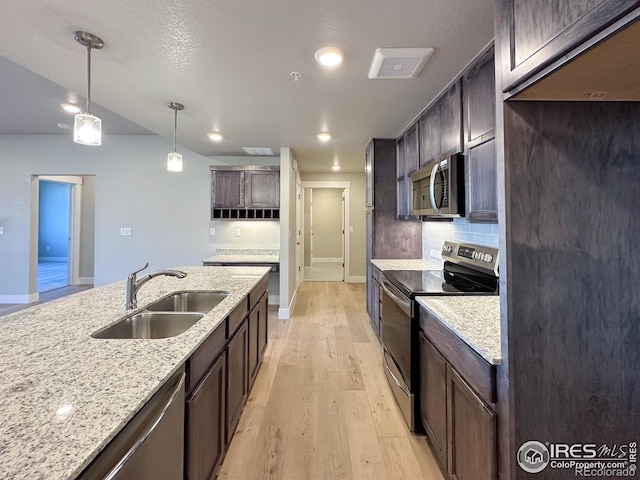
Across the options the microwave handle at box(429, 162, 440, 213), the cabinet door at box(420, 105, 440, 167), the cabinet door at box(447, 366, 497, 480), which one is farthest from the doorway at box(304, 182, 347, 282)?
the cabinet door at box(447, 366, 497, 480)

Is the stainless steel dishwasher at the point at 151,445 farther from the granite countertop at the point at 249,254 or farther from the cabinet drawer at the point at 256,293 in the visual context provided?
the granite countertop at the point at 249,254

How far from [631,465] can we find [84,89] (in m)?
3.62

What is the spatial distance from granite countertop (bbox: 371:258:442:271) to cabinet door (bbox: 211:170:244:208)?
2311 millimetres

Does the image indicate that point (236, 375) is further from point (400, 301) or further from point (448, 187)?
point (448, 187)

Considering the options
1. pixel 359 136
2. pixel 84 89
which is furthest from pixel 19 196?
pixel 359 136

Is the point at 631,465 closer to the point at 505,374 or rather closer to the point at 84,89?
the point at 505,374

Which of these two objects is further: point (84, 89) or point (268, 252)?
point (268, 252)

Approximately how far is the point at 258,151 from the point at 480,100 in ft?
10.6

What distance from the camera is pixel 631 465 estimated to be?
98 centimetres

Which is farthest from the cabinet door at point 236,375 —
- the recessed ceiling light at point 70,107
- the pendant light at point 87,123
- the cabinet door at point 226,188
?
the recessed ceiling light at point 70,107

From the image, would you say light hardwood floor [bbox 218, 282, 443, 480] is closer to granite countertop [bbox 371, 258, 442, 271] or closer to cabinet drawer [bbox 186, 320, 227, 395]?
cabinet drawer [bbox 186, 320, 227, 395]

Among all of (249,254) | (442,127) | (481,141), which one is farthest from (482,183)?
(249,254)

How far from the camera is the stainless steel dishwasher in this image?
661 millimetres

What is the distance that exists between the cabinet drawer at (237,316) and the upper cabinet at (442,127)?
1804 millimetres
